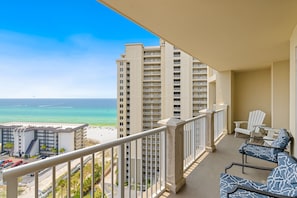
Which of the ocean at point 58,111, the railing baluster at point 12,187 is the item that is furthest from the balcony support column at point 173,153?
the ocean at point 58,111

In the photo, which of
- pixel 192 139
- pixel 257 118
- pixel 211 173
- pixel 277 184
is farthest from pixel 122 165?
pixel 257 118

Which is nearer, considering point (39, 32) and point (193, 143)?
point (193, 143)

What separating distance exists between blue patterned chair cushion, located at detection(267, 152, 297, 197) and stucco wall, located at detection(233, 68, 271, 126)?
5.69 meters

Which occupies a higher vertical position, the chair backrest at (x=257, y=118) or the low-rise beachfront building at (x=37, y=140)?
the chair backrest at (x=257, y=118)

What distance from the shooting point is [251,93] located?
24.1 feet

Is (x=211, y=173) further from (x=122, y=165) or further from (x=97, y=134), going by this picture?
(x=97, y=134)

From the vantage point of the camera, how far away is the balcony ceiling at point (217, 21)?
2197 mm

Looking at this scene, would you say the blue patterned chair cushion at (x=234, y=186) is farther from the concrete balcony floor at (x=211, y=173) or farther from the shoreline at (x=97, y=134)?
the shoreline at (x=97, y=134)

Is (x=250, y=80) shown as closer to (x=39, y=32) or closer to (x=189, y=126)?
(x=189, y=126)

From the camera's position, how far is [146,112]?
15094mm

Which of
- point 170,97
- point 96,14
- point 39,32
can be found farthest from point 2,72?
point 170,97

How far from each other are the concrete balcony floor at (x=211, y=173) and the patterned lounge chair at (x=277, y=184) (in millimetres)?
669

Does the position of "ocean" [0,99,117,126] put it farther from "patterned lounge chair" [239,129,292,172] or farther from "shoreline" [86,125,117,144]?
"patterned lounge chair" [239,129,292,172]

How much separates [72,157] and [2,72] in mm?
16458
